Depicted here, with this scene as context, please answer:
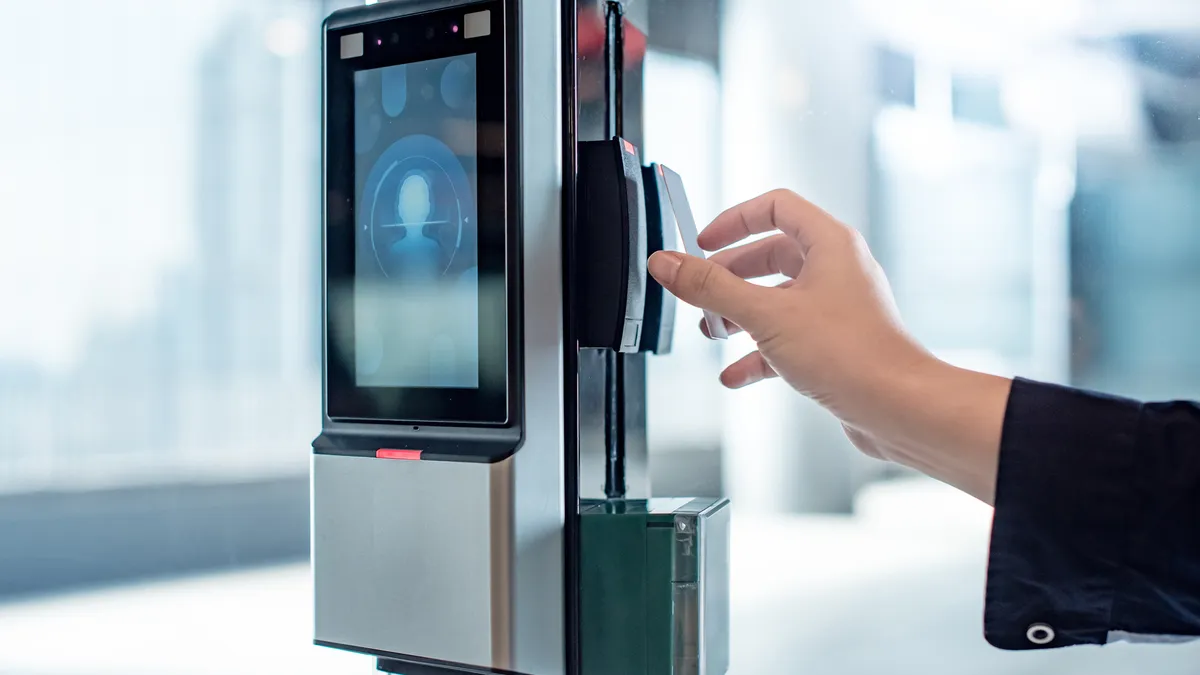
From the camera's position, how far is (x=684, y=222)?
72cm

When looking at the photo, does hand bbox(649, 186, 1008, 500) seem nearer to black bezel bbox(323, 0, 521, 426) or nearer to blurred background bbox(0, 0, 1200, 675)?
black bezel bbox(323, 0, 521, 426)

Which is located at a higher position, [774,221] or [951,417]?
[774,221]

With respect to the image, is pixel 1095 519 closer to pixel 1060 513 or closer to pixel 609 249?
pixel 1060 513

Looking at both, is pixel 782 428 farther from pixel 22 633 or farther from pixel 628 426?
pixel 22 633

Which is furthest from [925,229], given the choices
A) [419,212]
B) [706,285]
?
[419,212]

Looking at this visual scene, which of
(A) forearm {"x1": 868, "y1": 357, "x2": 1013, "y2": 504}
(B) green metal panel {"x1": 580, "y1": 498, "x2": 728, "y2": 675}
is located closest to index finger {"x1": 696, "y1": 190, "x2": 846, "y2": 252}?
(A) forearm {"x1": 868, "y1": 357, "x2": 1013, "y2": 504}

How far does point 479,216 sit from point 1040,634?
43cm

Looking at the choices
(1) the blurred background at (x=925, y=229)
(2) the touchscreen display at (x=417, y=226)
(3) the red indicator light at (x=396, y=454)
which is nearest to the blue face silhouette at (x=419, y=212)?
(2) the touchscreen display at (x=417, y=226)

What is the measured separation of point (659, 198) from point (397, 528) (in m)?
0.32

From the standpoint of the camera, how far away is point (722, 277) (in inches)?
22.1

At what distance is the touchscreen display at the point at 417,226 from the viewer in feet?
2.05

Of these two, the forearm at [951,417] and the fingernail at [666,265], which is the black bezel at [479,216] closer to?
the fingernail at [666,265]

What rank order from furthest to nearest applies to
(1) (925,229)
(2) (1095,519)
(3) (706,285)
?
(1) (925,229)
(3) (706,285)
(2) (1095,519)

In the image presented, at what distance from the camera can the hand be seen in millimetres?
485
